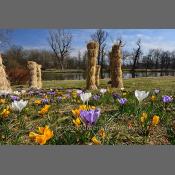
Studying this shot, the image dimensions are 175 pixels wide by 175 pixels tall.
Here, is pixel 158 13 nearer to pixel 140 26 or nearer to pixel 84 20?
pixel 140 26

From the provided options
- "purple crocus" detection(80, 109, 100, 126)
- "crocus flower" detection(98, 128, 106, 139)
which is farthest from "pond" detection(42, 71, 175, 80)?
"purple crocus" detection(80, 109, 100, 126)

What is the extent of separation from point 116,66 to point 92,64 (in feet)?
0.81

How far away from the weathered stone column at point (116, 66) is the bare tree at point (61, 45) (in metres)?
0.40

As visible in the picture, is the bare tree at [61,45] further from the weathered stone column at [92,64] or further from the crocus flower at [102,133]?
the crocus flower at [102,133]

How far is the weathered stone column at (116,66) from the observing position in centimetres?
359

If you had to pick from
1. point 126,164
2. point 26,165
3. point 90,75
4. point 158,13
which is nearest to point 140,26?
point 158,13

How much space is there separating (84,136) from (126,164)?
282 millimetres

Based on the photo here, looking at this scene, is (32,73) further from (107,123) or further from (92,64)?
(107,123)

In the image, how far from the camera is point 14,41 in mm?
3439

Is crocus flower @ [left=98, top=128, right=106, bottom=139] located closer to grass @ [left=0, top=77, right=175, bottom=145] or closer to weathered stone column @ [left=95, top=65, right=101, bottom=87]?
grass @ [left=0, top=77, right=175, bottom=145]

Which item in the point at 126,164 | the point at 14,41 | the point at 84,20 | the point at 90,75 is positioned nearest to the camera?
the point at 126,164

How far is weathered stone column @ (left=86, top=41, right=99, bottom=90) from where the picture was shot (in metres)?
3.54

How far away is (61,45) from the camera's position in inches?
138

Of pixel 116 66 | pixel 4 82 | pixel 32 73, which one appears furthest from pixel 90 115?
pixel 4 82
